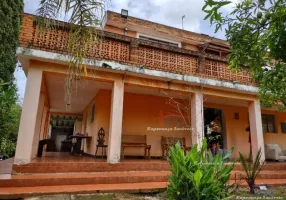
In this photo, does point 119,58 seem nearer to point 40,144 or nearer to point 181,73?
point 181,73

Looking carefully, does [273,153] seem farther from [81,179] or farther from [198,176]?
[81,179]

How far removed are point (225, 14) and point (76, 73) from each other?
2464 mm

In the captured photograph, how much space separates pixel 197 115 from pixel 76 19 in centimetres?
571

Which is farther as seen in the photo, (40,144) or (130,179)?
(40,144)

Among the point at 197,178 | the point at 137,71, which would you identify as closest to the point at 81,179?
the point at 197,178

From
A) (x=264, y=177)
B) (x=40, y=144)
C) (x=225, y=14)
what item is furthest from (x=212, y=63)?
(x=40, y=144)

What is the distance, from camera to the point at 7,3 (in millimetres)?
9914

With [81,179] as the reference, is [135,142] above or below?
above

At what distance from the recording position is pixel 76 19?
308 cm

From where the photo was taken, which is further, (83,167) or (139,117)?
(139,117)

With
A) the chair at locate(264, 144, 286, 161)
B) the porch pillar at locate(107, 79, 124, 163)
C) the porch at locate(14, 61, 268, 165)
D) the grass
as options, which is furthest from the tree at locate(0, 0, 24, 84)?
the chair at locate(264, 144, 286, 161)

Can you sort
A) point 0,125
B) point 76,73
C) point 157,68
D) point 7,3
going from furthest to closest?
point 7,3 < point 157,68 < point 0,125 < point 76,73

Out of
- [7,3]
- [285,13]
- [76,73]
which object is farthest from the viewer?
[7,3]

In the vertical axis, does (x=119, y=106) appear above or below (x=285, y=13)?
below
